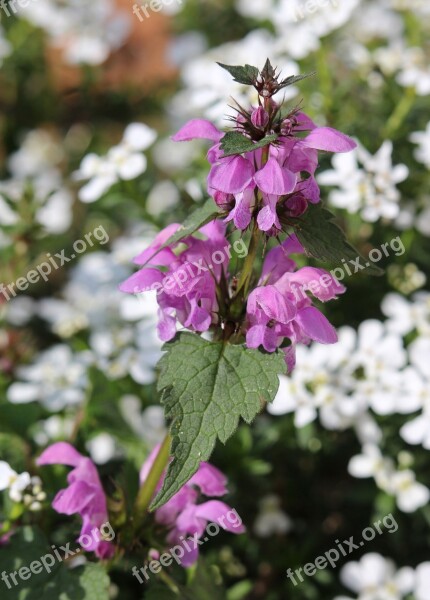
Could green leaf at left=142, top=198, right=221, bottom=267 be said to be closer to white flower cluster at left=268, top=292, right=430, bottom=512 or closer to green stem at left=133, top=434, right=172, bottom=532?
green stem at left=133, top=434, right=172, bottom=532

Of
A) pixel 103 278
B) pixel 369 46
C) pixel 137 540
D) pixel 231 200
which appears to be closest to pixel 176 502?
pixel 137 540

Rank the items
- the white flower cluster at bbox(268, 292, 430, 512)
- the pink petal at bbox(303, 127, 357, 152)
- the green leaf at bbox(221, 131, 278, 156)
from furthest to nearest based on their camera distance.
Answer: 1. the white flower cluster at bbox(268, 292, 430, 512)
2. the pink petal at bbox(303, 127, 357, 152)
3. the green leaf at bbox(221, 131, 278, 156)

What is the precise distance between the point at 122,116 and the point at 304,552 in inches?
106

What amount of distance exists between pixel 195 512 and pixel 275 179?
2.58 ft

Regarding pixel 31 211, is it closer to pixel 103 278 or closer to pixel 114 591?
pixel 103 278

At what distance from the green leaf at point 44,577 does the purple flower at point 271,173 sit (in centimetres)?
84

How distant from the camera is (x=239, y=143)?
46.9 inches

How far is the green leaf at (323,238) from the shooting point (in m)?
1.30

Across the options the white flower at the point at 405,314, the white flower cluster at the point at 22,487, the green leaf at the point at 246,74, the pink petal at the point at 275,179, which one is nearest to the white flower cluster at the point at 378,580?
the white flower at the point at 405,314

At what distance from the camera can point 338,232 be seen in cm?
134

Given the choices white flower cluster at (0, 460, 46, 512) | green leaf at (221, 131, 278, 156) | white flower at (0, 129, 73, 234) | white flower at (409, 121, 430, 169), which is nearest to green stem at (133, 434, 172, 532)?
white flower cluster at (0, 460, 46, 512)

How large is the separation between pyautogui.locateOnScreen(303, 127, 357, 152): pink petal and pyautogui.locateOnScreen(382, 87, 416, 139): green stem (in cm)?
132

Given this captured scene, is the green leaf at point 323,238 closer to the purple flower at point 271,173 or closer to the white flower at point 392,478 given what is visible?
the purple flower at point 271,173

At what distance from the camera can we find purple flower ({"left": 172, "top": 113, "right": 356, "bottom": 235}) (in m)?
1.23
